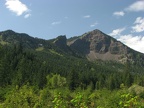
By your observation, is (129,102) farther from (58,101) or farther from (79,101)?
(58,101)

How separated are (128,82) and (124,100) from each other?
165429 mm

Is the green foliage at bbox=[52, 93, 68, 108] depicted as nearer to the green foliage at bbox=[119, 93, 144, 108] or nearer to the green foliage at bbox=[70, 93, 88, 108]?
the green foliage at bbox=[70, 93, 88, 108]

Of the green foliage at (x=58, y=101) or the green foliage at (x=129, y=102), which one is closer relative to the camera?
the green foliage at (x=129, y=102)

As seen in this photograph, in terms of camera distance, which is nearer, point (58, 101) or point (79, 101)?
point (79, 101)

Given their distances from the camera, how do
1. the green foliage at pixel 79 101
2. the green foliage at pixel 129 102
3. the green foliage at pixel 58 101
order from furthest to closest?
the green foliage at pixel 58 101, the green foliage at pixel 79 101, the green foliage at pixel 129 102

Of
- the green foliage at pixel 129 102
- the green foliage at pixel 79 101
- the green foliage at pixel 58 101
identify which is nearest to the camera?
the green foliage at pixel 129 102

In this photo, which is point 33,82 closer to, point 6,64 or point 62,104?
point 6,64

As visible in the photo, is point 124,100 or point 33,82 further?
point 33,82

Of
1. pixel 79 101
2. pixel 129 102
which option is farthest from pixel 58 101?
pixel 129 102

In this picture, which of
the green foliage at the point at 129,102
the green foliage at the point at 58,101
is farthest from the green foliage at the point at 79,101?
the green foliage at the point at 129,102

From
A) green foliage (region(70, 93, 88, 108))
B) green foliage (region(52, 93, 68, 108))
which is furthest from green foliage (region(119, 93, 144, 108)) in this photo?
green foliage (region(52, 93, 68, 108))

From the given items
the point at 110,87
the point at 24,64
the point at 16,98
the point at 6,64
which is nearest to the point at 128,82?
the point at 110,87

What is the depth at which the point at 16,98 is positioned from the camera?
79.5 ft

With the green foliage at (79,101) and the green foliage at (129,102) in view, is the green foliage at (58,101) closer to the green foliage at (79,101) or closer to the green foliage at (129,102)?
the green foliage at (79,101)
